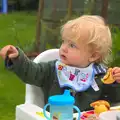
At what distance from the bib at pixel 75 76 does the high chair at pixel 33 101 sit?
158 millimetres

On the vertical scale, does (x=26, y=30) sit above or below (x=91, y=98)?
below

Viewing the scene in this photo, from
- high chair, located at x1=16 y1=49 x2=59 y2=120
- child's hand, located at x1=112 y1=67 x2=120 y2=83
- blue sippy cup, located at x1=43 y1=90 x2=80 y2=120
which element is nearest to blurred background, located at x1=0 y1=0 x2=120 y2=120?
high chair, located at x1=16 y1=49 x2=59 y2=120

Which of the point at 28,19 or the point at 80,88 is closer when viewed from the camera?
the point at 80,88

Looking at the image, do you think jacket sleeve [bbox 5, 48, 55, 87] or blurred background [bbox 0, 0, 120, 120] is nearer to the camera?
jacket sleeve [bbox 5, 48, 55, 87]

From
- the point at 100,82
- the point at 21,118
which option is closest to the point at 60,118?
the point at 21,118

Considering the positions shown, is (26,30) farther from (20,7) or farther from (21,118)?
(21,118)

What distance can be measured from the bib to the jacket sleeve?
0.05 meters

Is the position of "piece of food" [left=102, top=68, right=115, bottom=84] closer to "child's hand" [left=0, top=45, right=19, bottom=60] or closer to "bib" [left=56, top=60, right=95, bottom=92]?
"bib" [left=56, top=60, right=95, bottom=92]

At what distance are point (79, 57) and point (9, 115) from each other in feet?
7.00

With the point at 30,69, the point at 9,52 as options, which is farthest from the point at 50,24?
the point at 9,52

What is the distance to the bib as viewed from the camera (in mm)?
2223

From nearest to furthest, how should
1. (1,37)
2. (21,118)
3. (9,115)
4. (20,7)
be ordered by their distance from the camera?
1. (21,118)
2. (9,115)
3. (1,37)
4. (20,7)

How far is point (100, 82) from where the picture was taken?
2289 mm

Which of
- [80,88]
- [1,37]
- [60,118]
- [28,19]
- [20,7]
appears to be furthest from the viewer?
[20,7]
